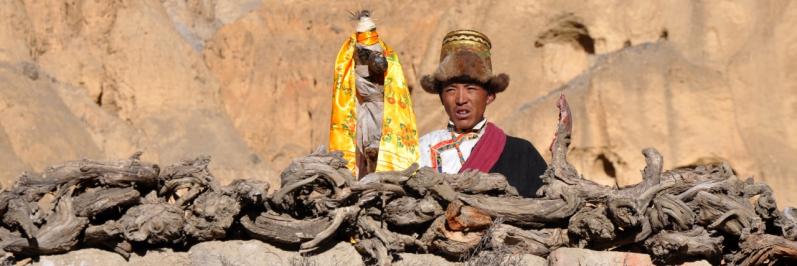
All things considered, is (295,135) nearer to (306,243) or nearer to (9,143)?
(9,143)

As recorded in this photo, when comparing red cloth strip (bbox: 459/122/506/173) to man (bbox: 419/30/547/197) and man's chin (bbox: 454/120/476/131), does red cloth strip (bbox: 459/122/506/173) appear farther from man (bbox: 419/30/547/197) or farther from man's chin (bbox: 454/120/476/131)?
man's chin (bbox: 454/120/476/131)

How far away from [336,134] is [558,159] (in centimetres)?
144

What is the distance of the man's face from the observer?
9680mm

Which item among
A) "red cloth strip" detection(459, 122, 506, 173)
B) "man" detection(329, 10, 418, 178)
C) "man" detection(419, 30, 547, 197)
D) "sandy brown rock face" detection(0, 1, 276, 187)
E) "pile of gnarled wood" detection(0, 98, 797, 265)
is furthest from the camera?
"sandy brown rock face" detection(0, 1, 276, 187)

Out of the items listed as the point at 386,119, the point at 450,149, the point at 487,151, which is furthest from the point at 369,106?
the point at 487,151

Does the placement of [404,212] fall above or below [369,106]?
below

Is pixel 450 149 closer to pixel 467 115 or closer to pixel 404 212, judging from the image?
pixel 467 115

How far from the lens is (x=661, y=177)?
845 centimetres

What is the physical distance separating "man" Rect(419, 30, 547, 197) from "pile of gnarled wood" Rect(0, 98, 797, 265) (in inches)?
38.9

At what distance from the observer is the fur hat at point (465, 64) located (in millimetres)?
9609

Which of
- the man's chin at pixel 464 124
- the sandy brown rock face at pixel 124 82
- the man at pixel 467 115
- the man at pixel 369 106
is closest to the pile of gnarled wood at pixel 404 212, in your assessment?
the man at pixel 369 106

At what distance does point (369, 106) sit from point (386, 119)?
0.22 meters

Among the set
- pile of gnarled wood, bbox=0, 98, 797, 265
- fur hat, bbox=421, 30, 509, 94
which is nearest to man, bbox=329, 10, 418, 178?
fur hat, bbox=421, 30, 509, 94

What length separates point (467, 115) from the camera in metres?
9.69
